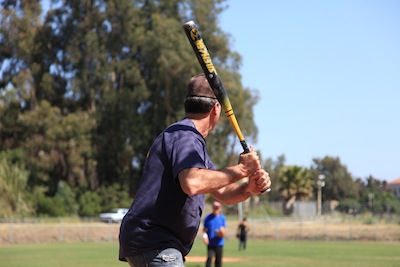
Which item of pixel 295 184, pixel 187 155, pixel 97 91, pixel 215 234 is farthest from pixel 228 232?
pixel 187 155

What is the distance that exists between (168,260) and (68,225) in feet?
149

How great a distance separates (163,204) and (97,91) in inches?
2405

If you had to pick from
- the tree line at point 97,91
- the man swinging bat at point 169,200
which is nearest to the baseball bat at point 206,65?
the man swinging bat at point 169,200

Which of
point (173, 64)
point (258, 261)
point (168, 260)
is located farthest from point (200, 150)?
point (173, 64)

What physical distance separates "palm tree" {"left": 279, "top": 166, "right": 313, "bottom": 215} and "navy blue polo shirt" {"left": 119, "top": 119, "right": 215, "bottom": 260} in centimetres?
8779

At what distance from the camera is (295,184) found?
3688 inches

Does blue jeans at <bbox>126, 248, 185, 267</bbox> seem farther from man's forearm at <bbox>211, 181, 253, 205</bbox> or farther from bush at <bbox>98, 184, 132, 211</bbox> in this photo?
bush at <bbox>98, 184, 132, 211</bbox>

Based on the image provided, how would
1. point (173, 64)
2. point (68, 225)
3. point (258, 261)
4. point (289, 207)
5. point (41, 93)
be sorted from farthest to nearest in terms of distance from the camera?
point (289, 207)
point (41, 93)
point (173, 64)
point (68, 225)
point (258, 261)

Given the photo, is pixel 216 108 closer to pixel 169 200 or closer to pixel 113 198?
pixel 169 200

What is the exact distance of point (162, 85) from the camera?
64000mm

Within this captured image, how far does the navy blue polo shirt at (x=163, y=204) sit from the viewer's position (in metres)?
4.99

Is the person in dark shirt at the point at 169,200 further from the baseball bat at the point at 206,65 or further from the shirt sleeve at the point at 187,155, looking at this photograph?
the baseball bat at the point at 206,65

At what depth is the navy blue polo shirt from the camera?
16.4ft

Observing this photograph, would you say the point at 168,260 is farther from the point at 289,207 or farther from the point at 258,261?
the point at 289,207
